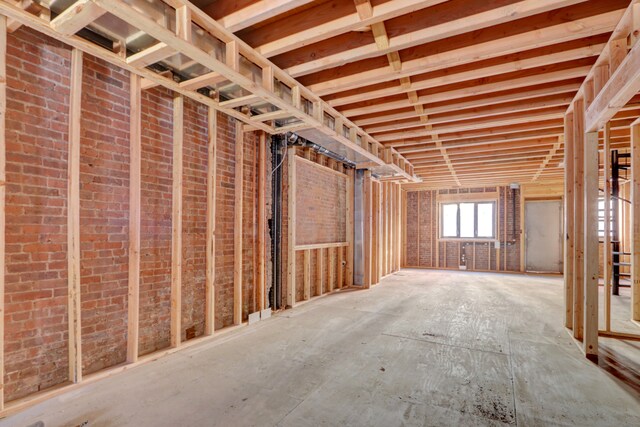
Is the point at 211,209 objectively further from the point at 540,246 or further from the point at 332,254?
the point at 540,246

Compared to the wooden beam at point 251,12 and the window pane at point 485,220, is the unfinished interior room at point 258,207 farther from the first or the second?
the window pane at point 485,220

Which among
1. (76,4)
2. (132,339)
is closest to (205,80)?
(76,4)

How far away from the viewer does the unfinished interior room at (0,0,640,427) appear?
2053mm

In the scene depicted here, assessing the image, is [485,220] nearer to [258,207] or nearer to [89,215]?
[258,207]

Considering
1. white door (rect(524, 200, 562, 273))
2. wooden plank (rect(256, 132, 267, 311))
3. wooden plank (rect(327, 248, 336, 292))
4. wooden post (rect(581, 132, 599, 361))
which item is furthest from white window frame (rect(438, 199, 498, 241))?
wooden plank (rect(256, 132, 267, 311))

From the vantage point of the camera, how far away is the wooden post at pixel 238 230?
3.70 meters

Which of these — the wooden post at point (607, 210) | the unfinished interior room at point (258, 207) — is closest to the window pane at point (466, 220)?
the unfinished interior room at point (258, 207)

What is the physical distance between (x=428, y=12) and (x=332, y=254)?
14.2 feet

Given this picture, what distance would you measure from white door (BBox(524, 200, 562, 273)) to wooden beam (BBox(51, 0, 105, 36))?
34.4 ft

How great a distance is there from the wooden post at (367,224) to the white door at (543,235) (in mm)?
5741

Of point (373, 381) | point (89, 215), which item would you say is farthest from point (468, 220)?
point (89, 215)

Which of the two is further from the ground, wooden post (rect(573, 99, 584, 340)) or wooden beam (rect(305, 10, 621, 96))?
wooden beam (rect(305, 10, 621, 96))

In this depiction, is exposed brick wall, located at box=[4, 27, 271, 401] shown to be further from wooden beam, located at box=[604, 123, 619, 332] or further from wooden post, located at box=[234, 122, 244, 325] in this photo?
wooden beam, located at box=[604, 123, 619, 332]

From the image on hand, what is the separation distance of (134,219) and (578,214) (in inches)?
175
